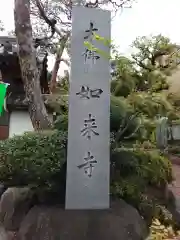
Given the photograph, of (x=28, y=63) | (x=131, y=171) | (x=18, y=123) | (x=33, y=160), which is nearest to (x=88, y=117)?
(x=33, y=160)

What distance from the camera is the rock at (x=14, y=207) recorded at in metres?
4.50

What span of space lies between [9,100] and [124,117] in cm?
821

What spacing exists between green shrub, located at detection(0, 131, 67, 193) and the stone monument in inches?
8.2

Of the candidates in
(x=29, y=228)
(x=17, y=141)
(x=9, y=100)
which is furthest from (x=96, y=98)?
(x=9, y=100)

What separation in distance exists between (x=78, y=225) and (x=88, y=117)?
1347 mm

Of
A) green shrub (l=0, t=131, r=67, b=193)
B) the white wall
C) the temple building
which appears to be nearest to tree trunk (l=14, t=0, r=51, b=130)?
green shrub (l=0, t=131, r=67, b=193)

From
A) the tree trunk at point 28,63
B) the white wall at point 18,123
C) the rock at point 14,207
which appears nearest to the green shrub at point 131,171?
the rock at point 14,207

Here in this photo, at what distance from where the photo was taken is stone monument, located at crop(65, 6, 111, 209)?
4.13 m

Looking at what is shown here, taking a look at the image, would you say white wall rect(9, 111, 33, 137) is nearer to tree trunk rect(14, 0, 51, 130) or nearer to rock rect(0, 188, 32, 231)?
tree trunk rect(14, 0, 51, 130)

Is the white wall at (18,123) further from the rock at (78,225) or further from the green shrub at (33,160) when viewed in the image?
the rock at (78,225)

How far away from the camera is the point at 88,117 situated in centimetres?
423

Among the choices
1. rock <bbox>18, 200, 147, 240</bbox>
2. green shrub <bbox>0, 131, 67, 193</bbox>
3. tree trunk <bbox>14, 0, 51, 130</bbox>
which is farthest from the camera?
tree trunk <bbox>14, 0, 51, 130</bbox>

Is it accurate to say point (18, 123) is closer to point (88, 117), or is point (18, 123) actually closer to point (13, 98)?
point (13, 98)

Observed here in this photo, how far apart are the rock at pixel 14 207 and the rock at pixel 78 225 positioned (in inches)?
19.0
